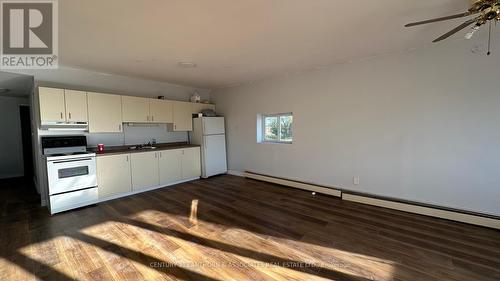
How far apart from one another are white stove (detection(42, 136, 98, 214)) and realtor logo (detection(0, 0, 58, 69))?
1.19 metres

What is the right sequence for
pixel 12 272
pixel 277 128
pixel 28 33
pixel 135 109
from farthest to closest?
pixel 277 128 < pixel 135 109 < pixel 28 33 < pixel 12 272

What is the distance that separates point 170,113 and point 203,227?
2976 millimetres

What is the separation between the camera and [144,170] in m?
4.15

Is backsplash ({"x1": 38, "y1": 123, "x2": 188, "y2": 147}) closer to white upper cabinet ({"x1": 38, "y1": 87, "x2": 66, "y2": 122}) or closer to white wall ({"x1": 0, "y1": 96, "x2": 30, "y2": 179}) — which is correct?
white upper cabinet ({"x1": 38, "y1": 87, "x2": 66, "y2": 122})

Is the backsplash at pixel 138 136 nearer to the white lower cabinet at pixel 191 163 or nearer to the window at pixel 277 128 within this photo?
the white lower cabinet at pixel 191 163

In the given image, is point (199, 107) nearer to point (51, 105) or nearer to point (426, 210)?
point (51, 105)

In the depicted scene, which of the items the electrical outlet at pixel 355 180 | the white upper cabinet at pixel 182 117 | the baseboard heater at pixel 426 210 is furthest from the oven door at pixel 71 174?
the electrical outlet at pixel 355 180

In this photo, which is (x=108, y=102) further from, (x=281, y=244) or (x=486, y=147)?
(x=486, y=147)

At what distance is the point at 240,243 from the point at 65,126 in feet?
11.7

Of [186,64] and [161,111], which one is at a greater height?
[186,64]

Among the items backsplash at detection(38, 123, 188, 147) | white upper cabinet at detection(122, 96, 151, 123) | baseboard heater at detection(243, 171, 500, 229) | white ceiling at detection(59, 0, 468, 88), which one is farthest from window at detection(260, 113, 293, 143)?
white upper cabinet at detection(122, 96, 151, 123)

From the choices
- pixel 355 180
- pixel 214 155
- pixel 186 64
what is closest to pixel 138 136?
pixel 214 155

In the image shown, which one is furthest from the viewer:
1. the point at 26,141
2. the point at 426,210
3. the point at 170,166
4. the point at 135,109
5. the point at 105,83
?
the point at 26,141

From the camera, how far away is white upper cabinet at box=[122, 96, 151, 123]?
4078 millimetres
